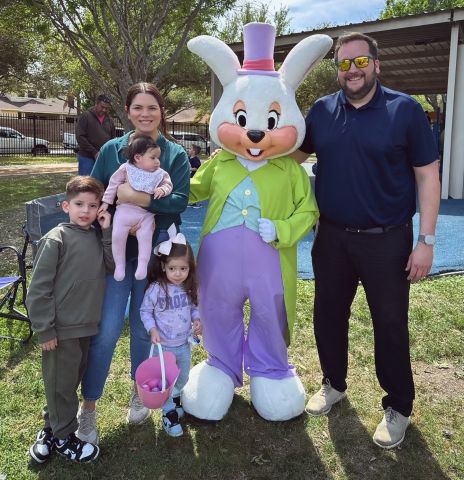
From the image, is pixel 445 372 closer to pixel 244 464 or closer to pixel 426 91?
pixel 244 464

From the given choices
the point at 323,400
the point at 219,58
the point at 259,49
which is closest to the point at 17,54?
the point at 219,58

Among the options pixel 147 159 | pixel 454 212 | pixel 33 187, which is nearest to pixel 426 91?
pixel 454 212

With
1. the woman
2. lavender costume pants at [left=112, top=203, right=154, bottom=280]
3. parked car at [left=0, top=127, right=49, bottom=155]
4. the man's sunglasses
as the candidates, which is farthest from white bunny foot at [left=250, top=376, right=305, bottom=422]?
parked car at [left=0, top=127, right=49, bottom=155]

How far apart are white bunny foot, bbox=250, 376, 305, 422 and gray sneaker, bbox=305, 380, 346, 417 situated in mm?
113

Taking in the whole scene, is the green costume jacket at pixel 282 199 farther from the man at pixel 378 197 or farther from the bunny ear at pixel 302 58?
the bunny ear at pixel 302 58

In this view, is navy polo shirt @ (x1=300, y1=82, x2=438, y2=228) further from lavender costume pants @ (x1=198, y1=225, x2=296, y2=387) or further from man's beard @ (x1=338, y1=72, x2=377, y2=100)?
lavender costume pants @ (x1=198, y1=225, x2=296, y2=387)

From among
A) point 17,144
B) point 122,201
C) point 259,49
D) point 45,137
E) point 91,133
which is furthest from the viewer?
→ point 45,137

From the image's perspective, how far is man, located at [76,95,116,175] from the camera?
7.89m

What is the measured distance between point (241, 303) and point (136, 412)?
0.89 meters

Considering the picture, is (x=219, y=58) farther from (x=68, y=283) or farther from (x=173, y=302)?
(x=68, y=283)

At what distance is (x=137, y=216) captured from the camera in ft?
8.20

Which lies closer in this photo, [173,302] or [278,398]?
[173,302]

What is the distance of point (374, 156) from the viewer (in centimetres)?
253

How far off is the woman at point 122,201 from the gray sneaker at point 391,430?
1517mm
